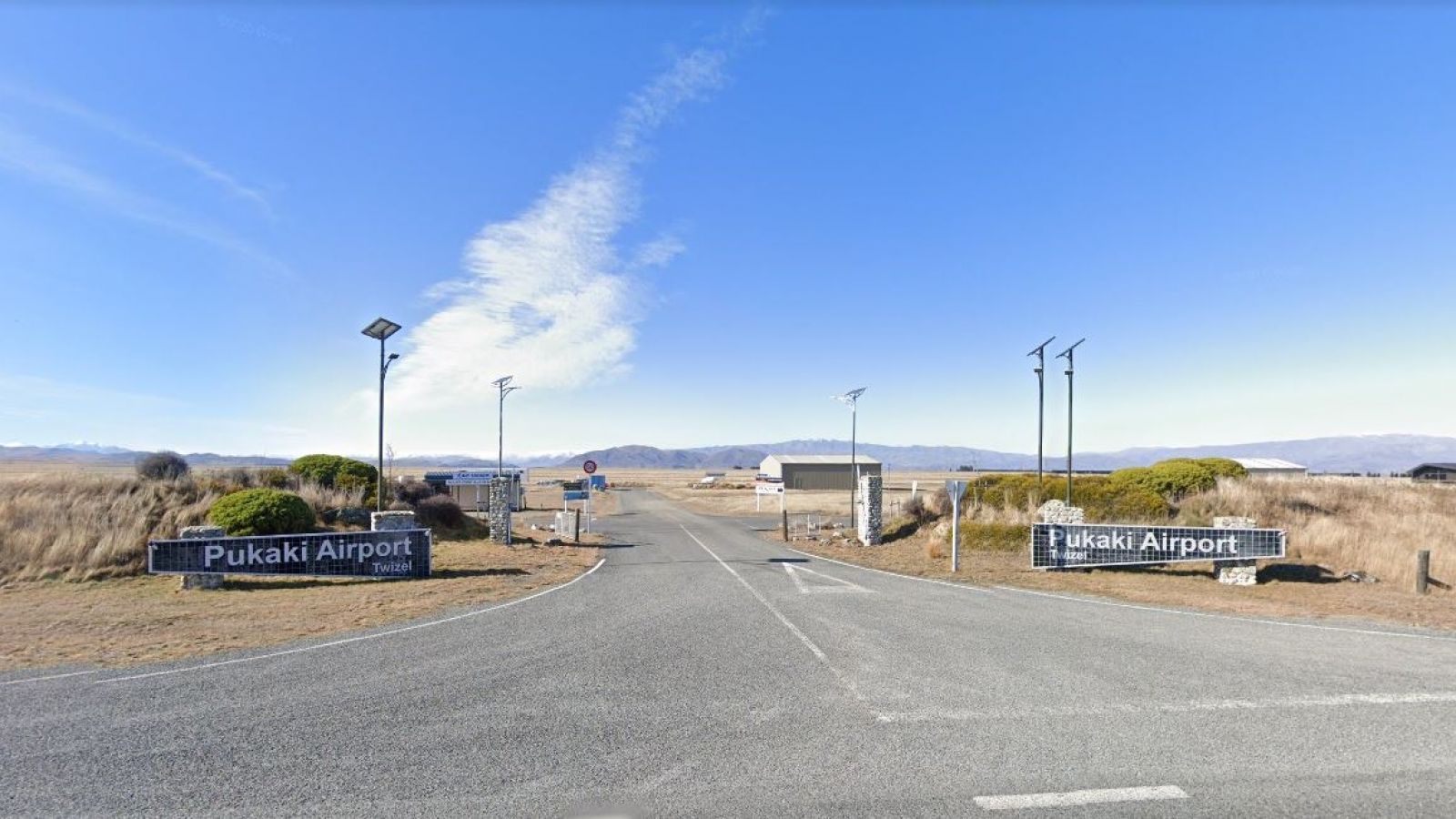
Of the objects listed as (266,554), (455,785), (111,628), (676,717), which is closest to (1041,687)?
(676,717)

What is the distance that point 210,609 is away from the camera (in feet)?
39.7

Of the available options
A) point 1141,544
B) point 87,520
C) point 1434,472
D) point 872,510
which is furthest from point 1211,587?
point 1434,472

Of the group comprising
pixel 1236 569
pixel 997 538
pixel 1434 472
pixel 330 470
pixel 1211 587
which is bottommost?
pixel 1211 587

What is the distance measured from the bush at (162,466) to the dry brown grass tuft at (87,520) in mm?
2494

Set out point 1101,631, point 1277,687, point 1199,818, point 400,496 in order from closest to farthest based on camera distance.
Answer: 1. point 1199,818
2. point 1277,687
3. point 1101,631
4. point 400,496

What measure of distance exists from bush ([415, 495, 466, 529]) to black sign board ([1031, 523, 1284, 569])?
817 inches

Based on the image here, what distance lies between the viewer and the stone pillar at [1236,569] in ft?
51.4

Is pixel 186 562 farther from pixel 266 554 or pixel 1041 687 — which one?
pixel 1041 687

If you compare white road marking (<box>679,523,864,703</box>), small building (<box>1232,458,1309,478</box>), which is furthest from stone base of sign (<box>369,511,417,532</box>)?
small building (<box>1232,458,1309,478</box>)

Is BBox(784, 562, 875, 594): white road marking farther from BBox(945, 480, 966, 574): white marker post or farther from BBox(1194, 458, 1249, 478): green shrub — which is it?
BBox(1194, 458, 1249, 478): green shrub

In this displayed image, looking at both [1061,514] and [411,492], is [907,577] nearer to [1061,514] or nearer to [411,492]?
[1061,514]

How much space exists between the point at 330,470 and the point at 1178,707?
2844 centimetres

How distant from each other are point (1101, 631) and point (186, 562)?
1713cm

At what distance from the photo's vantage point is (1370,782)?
16.2 feet
